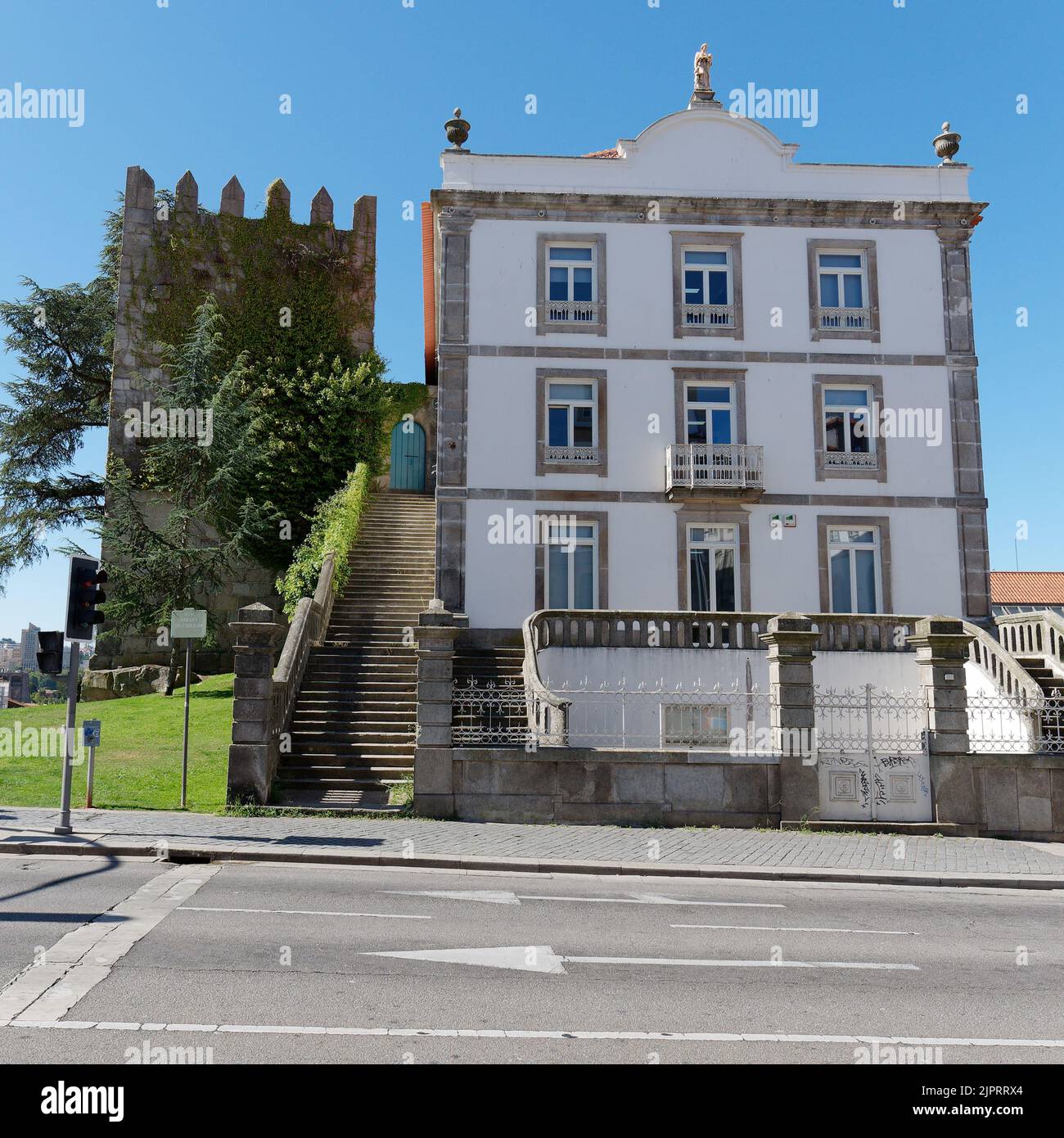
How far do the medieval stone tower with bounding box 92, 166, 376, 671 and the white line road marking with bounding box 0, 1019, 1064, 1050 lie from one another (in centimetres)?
2934

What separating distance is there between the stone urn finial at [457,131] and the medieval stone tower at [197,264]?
33.5 feet

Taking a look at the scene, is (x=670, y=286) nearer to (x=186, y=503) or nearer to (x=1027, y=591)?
(x=186, y=503)

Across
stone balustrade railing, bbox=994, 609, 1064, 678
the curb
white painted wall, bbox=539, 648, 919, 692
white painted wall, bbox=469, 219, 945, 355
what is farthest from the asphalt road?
white painted wall, bbox=469, 219, 945, 355

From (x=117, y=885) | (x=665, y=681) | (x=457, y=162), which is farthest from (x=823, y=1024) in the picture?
(x=457, y=162)

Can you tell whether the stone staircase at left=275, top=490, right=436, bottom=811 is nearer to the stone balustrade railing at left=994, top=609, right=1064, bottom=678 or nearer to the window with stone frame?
the window with stone frame

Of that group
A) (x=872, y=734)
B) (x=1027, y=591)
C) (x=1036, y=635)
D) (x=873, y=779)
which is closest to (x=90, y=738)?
(x=873, y=779)

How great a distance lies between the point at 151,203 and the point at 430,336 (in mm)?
10682

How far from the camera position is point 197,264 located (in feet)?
109

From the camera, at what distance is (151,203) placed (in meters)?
33.5

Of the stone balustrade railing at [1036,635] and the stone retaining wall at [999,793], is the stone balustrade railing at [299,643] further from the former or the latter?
the stone balustrade railing at [1036,635]

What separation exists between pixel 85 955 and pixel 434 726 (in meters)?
7.48

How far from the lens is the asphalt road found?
18.0 ft

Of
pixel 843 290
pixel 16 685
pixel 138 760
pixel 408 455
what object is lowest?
pixel 138 760
